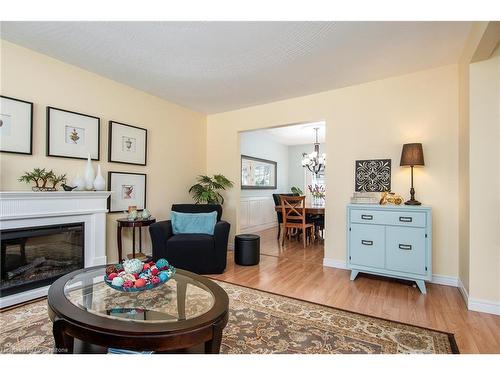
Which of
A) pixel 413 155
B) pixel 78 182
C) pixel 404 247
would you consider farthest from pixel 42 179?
pixel 413 155

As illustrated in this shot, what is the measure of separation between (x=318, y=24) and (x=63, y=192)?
2.86 meters

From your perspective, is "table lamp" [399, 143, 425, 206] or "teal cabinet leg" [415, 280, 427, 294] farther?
"table lamp" [399, 143, 425, 206]

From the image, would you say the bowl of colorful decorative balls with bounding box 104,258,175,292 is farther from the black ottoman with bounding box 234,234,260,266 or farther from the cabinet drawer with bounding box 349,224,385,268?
the cabinet drawer with bounding box 349,224,385,268

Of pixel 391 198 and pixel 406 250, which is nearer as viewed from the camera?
pixel 406 250

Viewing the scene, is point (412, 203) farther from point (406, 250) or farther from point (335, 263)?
point (335, 263)

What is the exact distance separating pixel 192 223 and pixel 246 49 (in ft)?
7.01

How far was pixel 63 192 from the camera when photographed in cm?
258

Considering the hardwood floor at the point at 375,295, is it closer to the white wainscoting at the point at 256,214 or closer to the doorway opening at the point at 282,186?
the doorway opening at the point at 282,186

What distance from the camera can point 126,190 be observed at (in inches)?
136

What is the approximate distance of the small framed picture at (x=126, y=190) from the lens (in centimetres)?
330

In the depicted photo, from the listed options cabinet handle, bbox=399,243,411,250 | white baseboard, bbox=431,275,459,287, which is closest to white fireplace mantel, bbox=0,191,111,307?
cabinet handle, bbox=399,243,411,250

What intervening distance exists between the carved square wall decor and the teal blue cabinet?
0.46 meters

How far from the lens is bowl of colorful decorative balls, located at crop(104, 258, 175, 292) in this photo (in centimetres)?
152

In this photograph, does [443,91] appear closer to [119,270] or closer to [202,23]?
[202,23]
